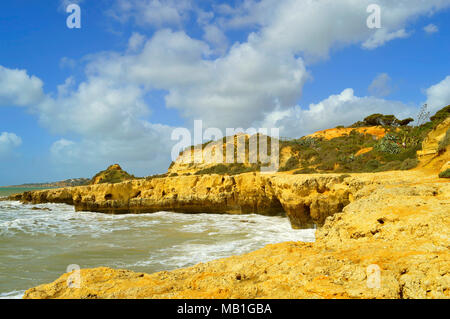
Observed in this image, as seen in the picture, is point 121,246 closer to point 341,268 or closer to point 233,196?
point 341,268

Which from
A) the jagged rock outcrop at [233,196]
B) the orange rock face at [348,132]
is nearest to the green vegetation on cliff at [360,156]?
the orange rock face at [348,132]

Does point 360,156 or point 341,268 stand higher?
point 360,156

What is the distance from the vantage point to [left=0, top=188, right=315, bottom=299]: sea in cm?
725

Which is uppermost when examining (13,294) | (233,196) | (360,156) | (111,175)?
(360,156)

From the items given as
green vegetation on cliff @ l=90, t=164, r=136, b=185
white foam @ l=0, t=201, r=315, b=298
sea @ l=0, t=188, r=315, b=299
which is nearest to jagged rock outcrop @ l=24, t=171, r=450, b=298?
sea @ l=0, t=188, r=315, b=299

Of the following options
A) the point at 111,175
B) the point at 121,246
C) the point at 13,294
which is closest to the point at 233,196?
the point at 121,246

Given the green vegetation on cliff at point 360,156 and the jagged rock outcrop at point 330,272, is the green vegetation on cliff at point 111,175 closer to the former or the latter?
the green vegetation on cliff at point 360,156

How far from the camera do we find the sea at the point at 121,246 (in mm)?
7254

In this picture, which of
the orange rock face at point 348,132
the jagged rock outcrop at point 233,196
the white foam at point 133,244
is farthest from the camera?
the orange rock face at point 348,132

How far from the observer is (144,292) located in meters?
2.61

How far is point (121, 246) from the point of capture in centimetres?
1002

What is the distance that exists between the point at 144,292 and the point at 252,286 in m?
1.08

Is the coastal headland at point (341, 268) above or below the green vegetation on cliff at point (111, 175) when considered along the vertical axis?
below
